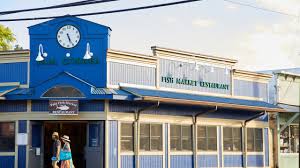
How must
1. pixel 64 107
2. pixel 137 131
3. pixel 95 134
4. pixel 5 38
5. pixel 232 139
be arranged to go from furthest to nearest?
1. pixel 5 38
2. pixel 232 139
3. pixel 137 131
4. pixel 95 134
5. pixel 64 107

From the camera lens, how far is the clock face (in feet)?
80.0

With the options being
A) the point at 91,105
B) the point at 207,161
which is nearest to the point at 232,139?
the point at 207,161

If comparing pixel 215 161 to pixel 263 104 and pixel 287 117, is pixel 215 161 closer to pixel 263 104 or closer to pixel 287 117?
pixel 263 104

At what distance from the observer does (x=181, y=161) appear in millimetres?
26422

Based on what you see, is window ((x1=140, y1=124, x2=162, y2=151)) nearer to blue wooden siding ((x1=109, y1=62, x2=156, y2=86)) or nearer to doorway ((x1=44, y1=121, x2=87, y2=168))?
blue wooden siding ((x1=109, y1=62, x2=156, y2=86))

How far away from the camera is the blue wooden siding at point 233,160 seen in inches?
1124

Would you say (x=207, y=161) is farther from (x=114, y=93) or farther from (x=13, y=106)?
(x=13, y=106)

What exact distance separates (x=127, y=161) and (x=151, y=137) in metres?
1.69

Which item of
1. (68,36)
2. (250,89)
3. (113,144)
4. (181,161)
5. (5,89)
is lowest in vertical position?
(181,161)

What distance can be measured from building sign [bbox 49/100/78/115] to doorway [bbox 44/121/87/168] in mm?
1305

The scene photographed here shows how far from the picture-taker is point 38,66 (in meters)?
24.5

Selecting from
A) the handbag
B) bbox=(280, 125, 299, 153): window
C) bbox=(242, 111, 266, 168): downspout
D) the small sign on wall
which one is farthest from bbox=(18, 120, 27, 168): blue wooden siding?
bbox=(280, 125, 299, 153): window

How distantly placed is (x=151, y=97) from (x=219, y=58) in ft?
21.1

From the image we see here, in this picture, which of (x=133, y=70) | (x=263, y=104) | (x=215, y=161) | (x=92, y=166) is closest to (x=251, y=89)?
(x=263, y=104)
